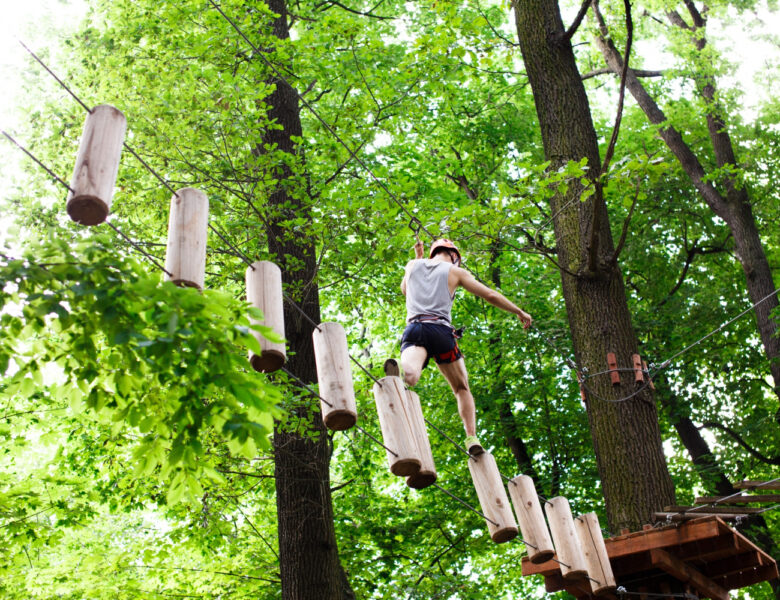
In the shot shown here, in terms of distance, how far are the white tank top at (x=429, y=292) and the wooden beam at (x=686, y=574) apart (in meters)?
2.30

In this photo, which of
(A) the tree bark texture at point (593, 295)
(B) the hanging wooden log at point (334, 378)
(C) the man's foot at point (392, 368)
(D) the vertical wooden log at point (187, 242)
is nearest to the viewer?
(D) the vertical wooden log at point (187, 242)

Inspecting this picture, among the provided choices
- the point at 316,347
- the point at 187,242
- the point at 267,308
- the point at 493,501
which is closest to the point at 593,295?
the point at 493,501

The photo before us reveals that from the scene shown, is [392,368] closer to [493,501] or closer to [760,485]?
[493,501]

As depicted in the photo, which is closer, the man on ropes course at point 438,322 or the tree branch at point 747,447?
the man on ropes course at point 438,322

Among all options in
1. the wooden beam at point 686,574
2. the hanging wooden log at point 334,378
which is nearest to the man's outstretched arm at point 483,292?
the hanging wooden log at point 334,378

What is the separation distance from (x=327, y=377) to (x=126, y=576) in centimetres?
663

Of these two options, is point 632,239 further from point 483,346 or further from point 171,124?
point 171,124

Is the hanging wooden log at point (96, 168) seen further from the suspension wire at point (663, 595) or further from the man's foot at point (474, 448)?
the suspension wire at point (663, 595)

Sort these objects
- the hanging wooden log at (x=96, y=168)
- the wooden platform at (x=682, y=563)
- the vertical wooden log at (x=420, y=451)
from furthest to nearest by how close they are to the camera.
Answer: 1. the wooden platform at (x=682, y=563)
2. the vertical wooden log at (x=420, y=451)
3. the hanging wooden log at (x=96, y=168)

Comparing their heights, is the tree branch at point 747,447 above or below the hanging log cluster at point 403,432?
above

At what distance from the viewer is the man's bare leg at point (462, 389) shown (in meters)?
5.14

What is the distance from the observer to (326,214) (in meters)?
8.09

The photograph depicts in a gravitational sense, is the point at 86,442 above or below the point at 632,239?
below

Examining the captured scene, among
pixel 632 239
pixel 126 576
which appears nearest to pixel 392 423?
pixel 126 576
